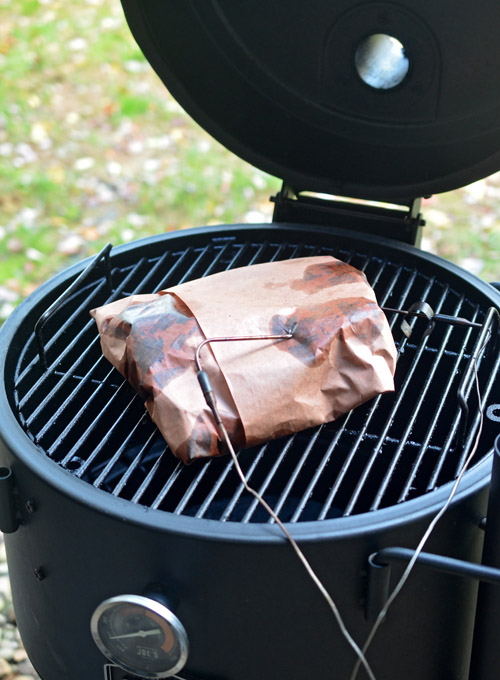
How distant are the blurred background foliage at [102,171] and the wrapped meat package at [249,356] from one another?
1642 mm

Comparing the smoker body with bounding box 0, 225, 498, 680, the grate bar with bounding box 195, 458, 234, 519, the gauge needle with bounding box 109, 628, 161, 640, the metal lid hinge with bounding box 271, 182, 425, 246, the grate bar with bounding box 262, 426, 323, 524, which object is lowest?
the gauge needle with bounding box 109, 628, 161, 640

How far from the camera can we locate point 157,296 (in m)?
1.36

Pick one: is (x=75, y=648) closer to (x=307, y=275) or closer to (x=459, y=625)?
(x=459, y=625)

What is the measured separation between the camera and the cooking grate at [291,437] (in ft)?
3.91

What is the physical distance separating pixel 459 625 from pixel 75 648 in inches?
23.3

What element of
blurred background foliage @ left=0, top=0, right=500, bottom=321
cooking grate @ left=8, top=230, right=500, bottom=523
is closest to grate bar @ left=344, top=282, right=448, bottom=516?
cooking grate @ left=8, top=230, right=500, bottom=523

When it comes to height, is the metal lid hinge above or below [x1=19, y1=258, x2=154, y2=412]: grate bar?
above

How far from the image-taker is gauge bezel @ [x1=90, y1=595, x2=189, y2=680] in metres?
1.02

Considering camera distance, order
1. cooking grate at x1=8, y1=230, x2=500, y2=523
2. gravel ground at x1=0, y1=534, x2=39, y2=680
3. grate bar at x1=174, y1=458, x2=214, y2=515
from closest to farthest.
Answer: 1. grate bar at x1=174, y1=458, x2=214, y2=515
2. cooking grate at x1=8, y1=230, x2=500, y2=523
3. gravel ground at x1=0, y1=534, x2=39, y2=680

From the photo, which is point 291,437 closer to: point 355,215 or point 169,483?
point 169,483

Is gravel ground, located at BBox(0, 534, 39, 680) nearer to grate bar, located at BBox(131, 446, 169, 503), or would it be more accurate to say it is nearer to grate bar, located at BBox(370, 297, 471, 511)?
grate bar, located at BBox(131, 446, 169, 503)

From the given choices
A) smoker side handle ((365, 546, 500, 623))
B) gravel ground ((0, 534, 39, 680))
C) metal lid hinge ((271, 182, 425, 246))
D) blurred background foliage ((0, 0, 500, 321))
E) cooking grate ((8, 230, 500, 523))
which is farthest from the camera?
blurred background foliage ((0, 0, 500, 321))

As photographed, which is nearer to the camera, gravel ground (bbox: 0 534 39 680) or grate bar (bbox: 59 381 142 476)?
grate bar (bbox: 59 381 142 476)

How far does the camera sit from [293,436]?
1221 mm
